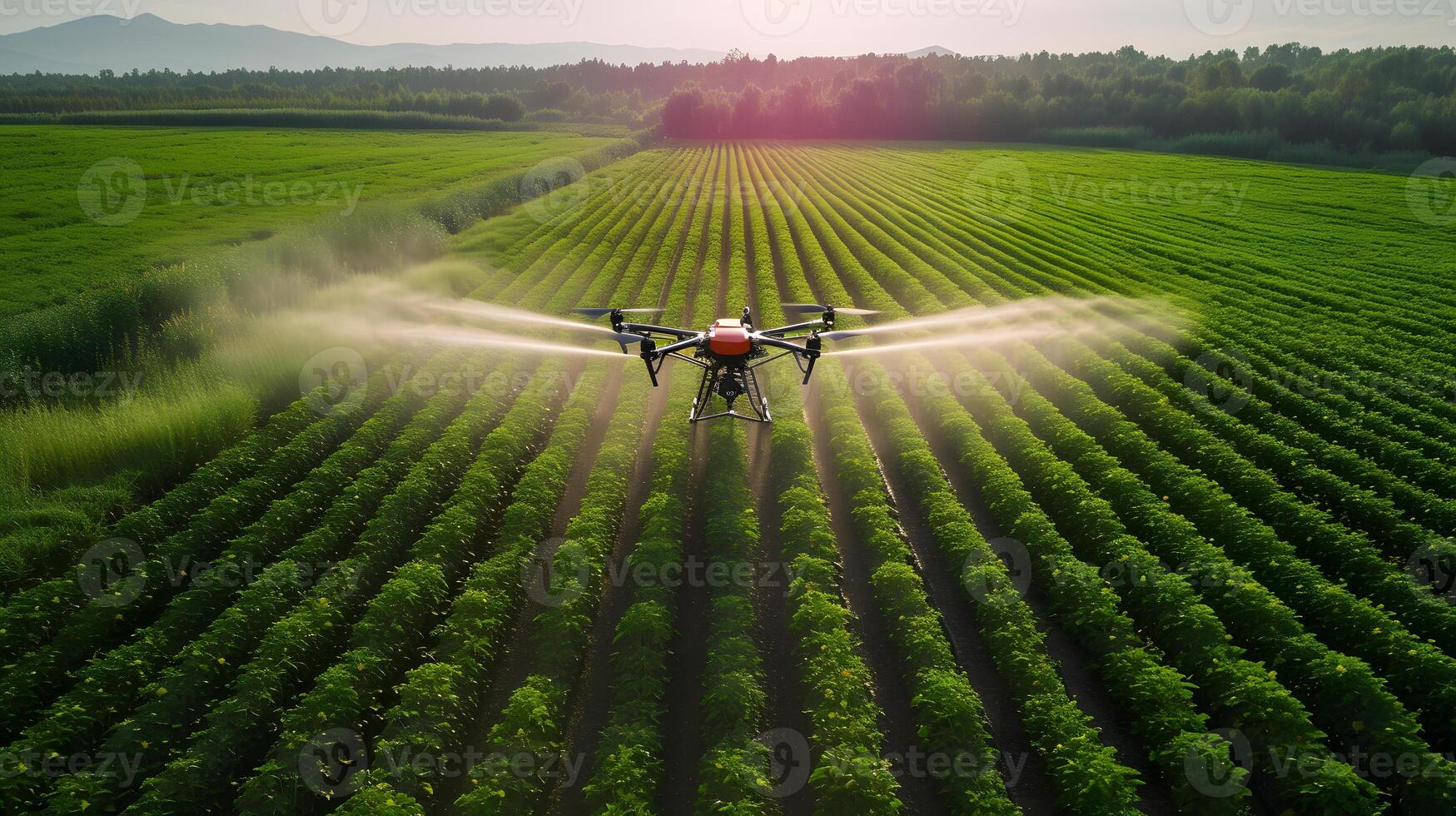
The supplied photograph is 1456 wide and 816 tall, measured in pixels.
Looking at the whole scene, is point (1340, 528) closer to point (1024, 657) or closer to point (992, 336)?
point (1024, 657)

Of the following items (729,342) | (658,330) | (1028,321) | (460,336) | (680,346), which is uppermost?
(658,330)

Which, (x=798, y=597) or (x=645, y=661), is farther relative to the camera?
(x=798, y=597)

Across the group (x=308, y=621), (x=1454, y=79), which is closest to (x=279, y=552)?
(x=308, y=621)

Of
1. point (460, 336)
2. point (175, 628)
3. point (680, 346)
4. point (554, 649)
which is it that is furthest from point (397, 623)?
point (460, 336)

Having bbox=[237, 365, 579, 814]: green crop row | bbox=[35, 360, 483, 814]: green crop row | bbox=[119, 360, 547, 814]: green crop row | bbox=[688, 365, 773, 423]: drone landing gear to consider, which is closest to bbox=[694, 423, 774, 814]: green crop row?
bbox=[688, 365, 773, 423]: drone landing gear

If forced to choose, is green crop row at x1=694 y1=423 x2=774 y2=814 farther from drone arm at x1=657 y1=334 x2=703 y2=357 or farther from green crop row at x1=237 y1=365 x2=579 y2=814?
green crop row at x1=237 y1=365 x2=579 y2=814

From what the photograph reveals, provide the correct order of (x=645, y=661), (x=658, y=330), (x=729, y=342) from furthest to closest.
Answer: (x=658, y=330)
(x=729, y=342)
(x=645, y=661)

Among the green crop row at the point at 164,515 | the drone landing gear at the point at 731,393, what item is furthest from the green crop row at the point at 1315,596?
the green crop row at the point at 164,515
